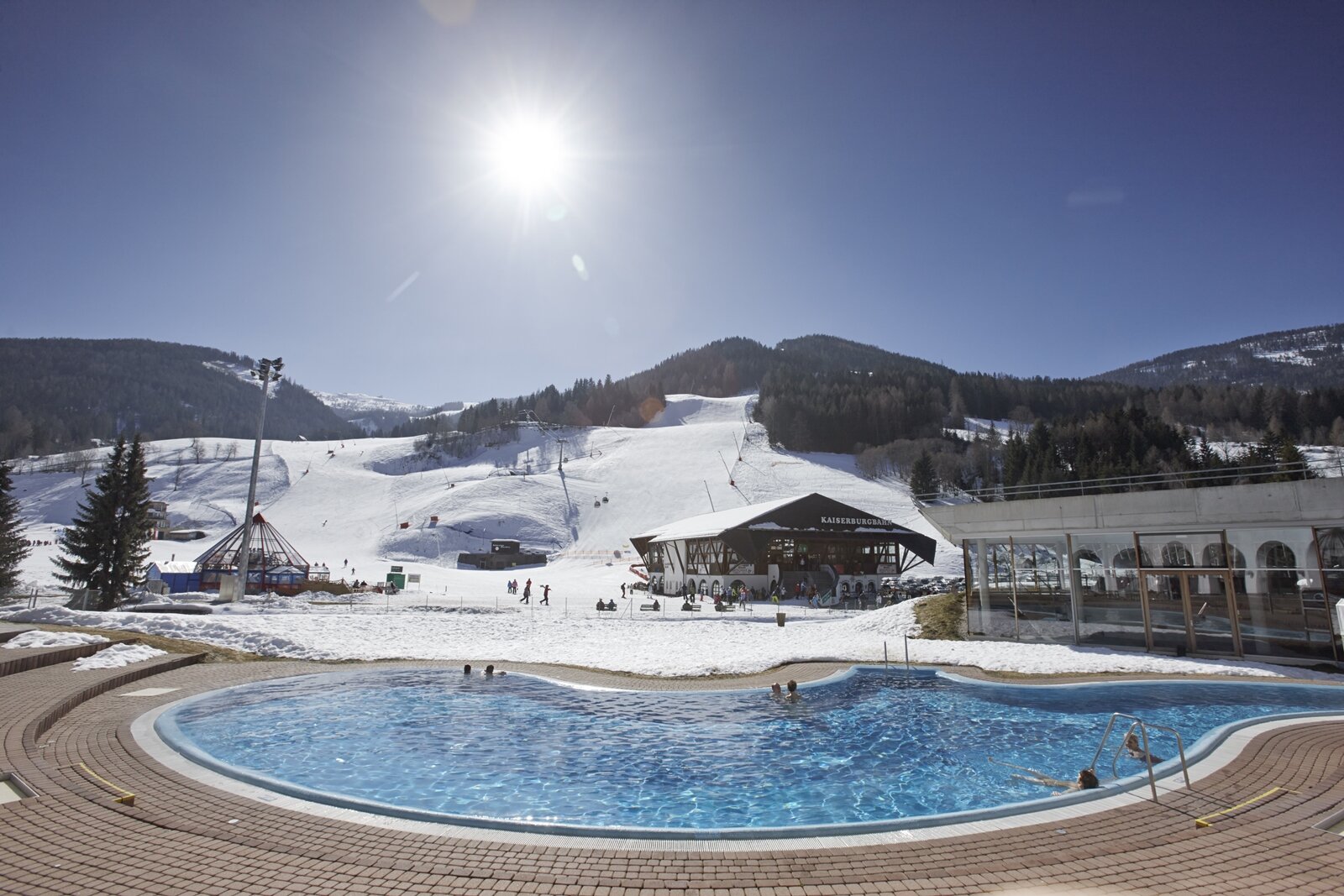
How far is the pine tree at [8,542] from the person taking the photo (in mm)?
31531

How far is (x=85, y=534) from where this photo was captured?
32.6 meters

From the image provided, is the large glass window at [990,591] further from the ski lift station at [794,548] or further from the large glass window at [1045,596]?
the ski lift station at [794,548]

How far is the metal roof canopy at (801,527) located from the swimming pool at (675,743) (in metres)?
25.5

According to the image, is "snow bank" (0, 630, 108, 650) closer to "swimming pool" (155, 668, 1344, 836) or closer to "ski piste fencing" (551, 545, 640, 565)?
"swimming pool" (155, 668, 1344, 836)

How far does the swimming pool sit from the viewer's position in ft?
28.2

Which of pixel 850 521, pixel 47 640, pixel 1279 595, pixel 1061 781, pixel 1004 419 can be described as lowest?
pixel 1061 781

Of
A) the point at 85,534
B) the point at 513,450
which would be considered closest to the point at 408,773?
Answer: the point at 85,534

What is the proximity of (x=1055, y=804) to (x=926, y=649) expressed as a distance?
13.2 metres

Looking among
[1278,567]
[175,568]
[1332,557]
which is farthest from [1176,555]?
[175,568]

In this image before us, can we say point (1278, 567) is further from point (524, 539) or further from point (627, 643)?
point (524, 539)

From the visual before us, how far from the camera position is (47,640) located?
1499 cm

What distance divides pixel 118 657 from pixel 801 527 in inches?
1376

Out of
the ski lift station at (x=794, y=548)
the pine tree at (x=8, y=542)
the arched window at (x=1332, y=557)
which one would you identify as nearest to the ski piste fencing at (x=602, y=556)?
the ski lift station at (x=794, y=548)

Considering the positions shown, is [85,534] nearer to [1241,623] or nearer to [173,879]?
[173,879]
